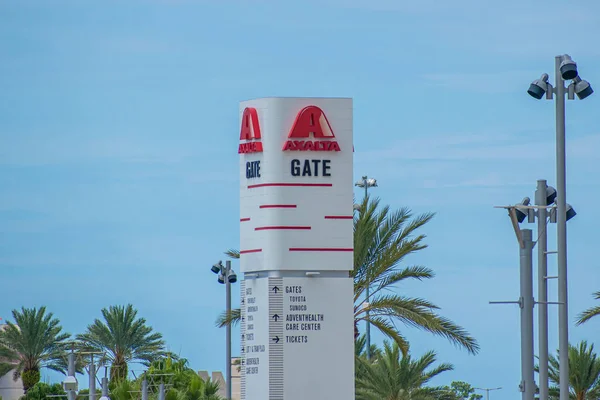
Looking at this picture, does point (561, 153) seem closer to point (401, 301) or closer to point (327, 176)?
point (327, 176)

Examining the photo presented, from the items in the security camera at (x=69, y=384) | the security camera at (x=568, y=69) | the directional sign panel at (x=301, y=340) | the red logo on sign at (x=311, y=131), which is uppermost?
the security camera at (x=568, y=69)

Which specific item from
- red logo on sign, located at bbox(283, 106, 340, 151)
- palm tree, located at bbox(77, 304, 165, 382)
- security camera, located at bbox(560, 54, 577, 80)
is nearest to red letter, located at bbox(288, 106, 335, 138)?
red logo on sign, located at bbox(283, 106, 340, 151)

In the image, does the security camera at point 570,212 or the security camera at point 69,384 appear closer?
the security camera at point 570,212

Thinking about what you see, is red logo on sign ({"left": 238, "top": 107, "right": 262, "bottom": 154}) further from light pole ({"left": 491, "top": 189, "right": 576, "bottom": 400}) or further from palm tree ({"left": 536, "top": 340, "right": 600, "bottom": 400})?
palm tree ({"left": 536, "top": 340, "right": 600, "bottom": 400})

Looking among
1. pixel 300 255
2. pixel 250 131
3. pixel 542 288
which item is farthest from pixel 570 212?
pixel 250 131

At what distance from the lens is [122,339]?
75.4m

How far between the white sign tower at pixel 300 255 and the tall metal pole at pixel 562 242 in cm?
425

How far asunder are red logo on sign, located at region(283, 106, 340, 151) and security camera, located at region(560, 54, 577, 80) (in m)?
4.85

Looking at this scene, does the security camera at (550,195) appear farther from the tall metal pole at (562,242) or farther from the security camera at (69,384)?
the security camera at (69,384)

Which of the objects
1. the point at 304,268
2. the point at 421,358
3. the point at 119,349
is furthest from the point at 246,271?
the point at 119,349

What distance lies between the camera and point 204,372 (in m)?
97.9

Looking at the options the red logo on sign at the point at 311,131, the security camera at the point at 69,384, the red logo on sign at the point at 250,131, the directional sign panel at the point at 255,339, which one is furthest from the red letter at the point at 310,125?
the security camera at the point at 69,384

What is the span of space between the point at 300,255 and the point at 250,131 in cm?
269

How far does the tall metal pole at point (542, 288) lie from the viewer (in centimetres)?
2358
